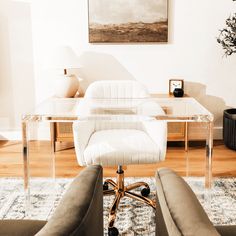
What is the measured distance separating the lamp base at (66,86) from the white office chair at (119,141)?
3.20 feet

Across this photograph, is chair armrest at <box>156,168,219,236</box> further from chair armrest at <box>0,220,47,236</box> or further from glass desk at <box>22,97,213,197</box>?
glass desk at <box>22,97,213,197</box>

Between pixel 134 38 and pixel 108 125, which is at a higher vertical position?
pixel 134 38

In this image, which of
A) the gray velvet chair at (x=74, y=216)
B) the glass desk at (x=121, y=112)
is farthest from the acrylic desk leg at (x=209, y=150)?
the gray velvet chair at (x=74, y=216)

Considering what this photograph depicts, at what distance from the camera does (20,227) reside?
1400mm

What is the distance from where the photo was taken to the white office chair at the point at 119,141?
2.17m

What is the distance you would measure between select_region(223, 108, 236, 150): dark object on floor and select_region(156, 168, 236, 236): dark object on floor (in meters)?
2.51

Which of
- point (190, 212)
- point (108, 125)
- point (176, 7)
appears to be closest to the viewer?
point (190, 212)

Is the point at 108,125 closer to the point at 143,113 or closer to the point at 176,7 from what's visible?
the point at 143,113

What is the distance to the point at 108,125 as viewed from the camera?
264 centimetres

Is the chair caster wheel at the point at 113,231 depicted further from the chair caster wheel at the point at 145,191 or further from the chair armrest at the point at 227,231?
the chair armrest at the point at 227,231

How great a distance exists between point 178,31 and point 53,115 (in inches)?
92.6

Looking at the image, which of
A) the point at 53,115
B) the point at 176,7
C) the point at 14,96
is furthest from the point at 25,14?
the point at 53,115

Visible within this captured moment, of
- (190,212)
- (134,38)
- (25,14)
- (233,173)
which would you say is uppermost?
(25,14)

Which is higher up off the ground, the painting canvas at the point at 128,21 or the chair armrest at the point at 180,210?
the painting canvas at the point at 128,21
